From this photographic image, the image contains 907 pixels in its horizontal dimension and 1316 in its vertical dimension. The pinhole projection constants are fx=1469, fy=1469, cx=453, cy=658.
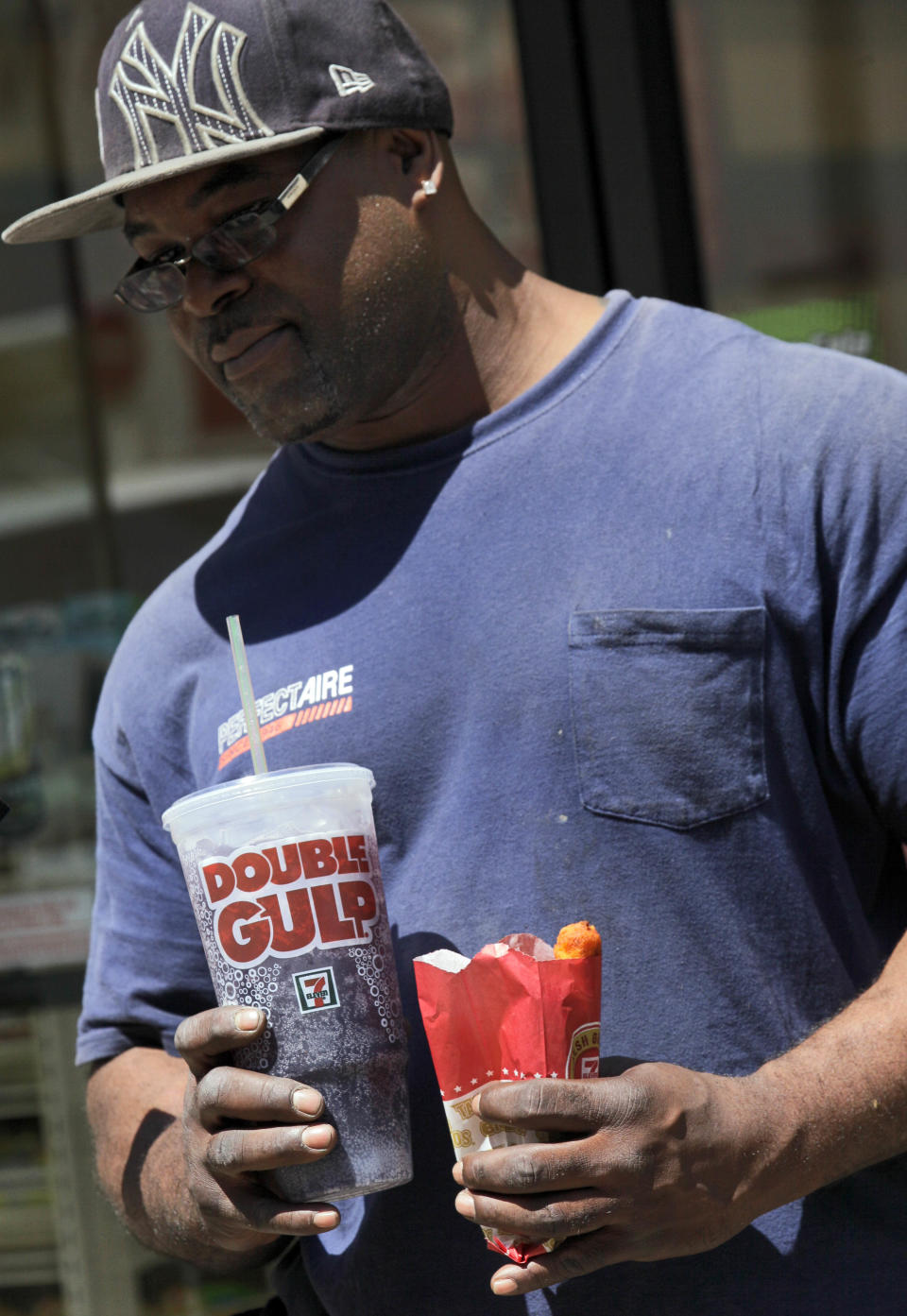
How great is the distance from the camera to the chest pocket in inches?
57.4

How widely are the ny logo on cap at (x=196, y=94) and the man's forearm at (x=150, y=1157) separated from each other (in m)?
1.04

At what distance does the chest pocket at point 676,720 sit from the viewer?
1.46 meters

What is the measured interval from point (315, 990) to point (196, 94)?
0.96 m

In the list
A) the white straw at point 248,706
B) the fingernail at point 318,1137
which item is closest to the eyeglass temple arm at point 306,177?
the white straw at point 248,706

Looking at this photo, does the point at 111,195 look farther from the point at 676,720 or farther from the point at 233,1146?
the point at 233,1146

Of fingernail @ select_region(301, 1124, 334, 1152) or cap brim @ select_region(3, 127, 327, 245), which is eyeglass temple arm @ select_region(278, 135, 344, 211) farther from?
fingernail @ select_region(301, 1124, 334, 1152)

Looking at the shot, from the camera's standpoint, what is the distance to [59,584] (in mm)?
3980

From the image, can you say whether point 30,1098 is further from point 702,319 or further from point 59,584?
point 702,319

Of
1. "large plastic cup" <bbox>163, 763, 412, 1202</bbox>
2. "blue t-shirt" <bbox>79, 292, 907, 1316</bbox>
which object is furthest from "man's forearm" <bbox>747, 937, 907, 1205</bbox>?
"large plastic cup" <bbox>163, 763, 412, 1202</bbox>

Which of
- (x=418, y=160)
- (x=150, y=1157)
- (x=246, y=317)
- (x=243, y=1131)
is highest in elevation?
(x=418, y=160)

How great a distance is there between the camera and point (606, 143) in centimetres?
247

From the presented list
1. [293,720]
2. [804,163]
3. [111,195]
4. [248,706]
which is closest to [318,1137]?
[248,706]

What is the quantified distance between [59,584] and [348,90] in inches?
101

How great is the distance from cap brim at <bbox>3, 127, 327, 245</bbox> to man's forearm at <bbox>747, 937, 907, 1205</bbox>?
1.06m
